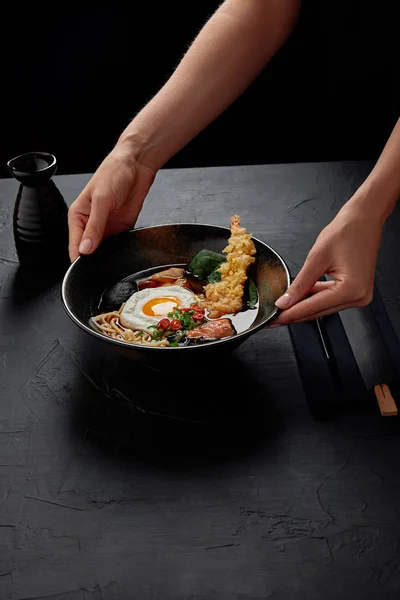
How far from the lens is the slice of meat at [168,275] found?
5.92 ft

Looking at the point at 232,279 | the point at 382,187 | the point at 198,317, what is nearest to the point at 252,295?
the point at 232,279

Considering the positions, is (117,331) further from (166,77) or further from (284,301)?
(166,77)

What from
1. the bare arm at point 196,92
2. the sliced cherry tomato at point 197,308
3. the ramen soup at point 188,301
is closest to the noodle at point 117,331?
the ramen soup at point 188,301

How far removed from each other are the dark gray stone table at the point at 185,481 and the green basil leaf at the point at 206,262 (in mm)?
208

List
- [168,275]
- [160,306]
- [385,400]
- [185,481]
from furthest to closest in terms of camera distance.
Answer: [168,275] → [160,306] → [385,400] → [185,481]

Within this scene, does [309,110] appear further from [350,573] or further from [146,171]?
[350,573]

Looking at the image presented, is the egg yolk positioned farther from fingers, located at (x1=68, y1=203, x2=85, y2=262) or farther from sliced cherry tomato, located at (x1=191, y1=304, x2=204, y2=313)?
fingers, located at (x1=68, y1=203, x2=85, y2=262)

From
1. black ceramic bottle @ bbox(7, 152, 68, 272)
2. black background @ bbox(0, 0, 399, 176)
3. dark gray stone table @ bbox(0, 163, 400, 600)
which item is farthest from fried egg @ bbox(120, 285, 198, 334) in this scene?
black background @ bbox(0, 0, 399, 176)

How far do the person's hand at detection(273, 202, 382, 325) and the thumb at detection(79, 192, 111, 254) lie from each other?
1.68 ft

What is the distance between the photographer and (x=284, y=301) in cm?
151

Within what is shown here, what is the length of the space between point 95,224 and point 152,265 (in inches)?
7.2

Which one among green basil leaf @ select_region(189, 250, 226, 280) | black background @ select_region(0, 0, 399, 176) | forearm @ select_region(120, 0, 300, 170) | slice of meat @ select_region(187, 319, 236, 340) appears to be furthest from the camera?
black background @ select_region(0, 0, 399, 176)

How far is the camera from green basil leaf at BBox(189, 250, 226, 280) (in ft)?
5.82

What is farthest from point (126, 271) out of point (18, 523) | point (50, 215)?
point (18, 523)
